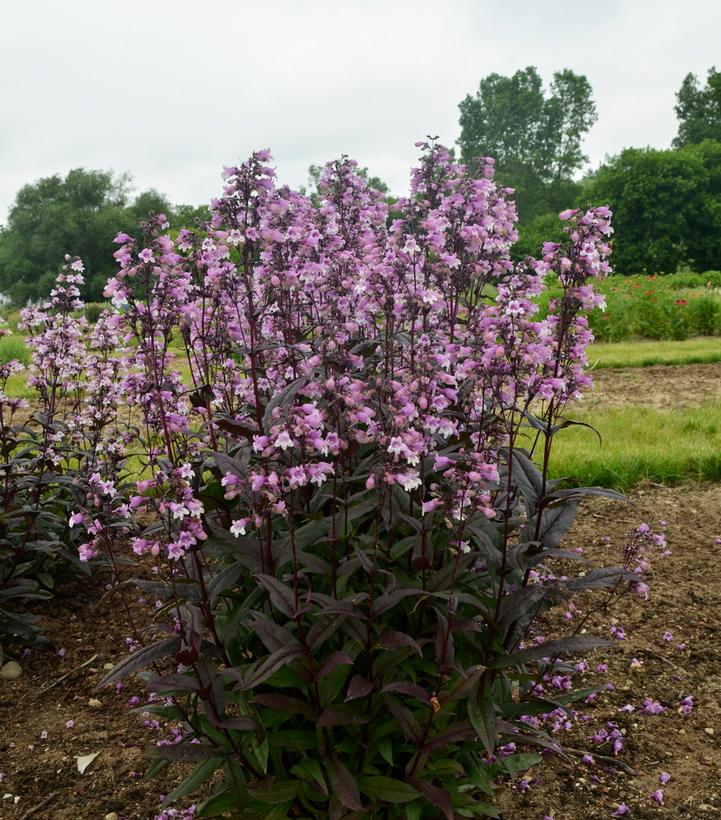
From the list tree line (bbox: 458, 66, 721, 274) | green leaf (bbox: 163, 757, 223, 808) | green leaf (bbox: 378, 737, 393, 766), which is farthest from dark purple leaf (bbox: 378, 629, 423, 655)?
tree line (bbox: 458, 66, 721, 274)

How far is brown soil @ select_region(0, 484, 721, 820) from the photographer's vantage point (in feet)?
9.91

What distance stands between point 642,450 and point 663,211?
110 feet

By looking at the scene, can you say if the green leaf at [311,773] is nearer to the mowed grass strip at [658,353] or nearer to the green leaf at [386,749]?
the green leaf at [386,749]

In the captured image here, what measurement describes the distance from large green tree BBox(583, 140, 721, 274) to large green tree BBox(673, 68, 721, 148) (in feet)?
72.0

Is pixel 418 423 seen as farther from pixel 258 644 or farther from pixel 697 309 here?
pixel 697 309

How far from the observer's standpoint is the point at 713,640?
4070 mm

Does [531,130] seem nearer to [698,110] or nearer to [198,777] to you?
[698,110]

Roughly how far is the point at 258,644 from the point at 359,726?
0.50 m

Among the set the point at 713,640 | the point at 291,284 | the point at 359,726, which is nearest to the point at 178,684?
the point at 359,726

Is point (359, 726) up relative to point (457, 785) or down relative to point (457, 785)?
up

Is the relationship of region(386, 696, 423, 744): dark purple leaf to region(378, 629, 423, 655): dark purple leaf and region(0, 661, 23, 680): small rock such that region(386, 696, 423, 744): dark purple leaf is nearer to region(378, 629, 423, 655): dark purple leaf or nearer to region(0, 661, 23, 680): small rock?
region(378, 629, 423, 655): dark purple leaf

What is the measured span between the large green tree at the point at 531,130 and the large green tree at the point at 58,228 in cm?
2879

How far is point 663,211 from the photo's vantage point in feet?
118

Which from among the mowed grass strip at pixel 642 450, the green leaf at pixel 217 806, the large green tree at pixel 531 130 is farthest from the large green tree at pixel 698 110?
the green leaf at pixel 217 806
